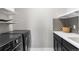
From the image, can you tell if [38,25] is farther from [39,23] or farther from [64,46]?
[64,46]

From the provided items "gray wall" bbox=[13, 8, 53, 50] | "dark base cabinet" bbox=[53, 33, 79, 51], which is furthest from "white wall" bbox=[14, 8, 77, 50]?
"dark base cabinet" bbox=[53, 33, 79, 51]

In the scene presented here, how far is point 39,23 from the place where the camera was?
3.50m

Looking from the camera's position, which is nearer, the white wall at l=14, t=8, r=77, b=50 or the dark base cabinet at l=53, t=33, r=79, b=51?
the dark base cabinet at l=53, t=33, r=79, b=51

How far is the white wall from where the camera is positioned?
3.40 meters

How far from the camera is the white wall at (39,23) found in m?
3.40

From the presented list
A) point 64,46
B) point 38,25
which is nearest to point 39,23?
point 38,25

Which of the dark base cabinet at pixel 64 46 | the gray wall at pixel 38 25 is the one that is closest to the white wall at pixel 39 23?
the gray wall at pixel 38 25

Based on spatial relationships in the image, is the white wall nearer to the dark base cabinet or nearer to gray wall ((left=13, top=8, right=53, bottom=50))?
gray wall ((left=13, top=8, right=53, bottom=50))

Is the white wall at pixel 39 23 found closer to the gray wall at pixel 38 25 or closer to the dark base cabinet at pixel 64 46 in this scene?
the gray wall at pixel 38 25
